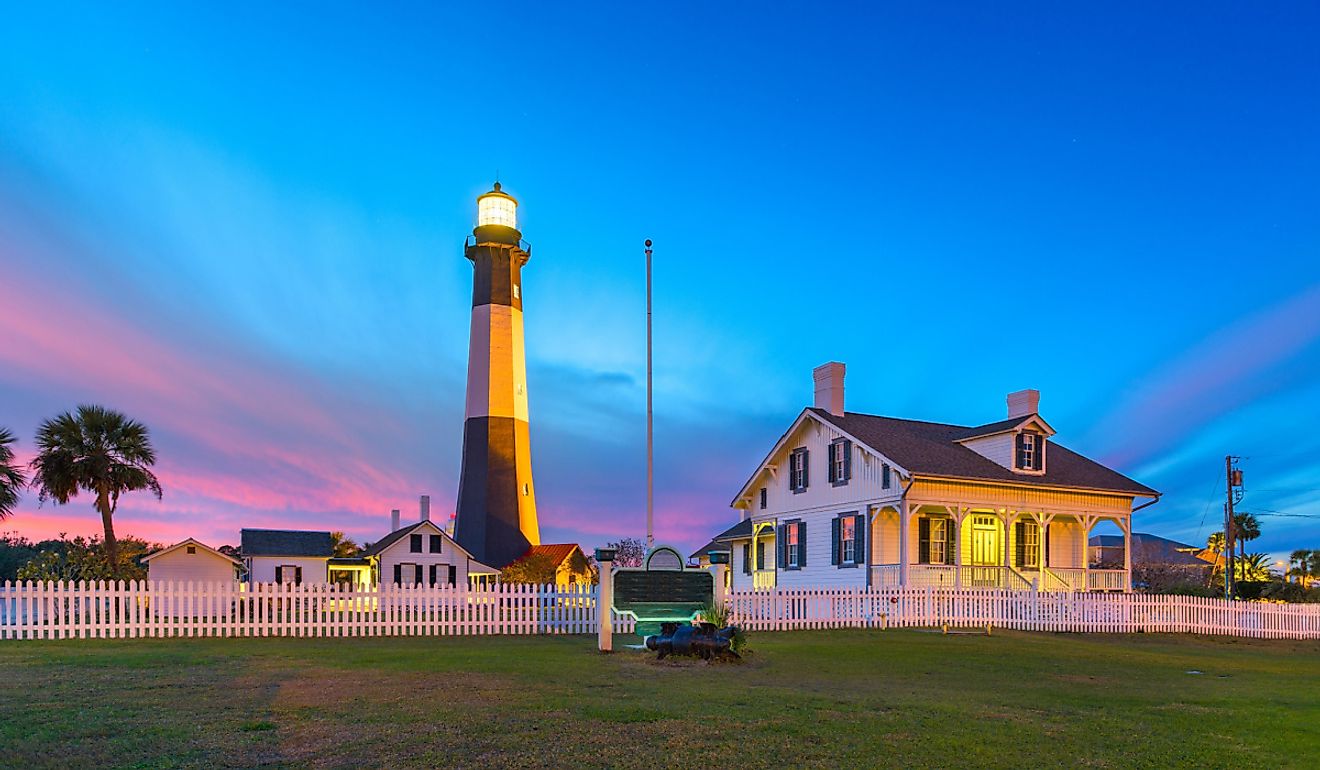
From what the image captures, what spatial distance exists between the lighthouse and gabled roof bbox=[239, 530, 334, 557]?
28.2 feet

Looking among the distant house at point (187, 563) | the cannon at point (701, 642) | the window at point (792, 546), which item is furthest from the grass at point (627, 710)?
the distant house at point (187, 563)

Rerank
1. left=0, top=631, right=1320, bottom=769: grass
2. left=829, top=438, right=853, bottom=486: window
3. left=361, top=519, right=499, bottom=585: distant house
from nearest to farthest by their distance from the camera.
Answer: left=0, top=631, right=1320, bottom=769: grass
left=829, top=438, right=853, bottom=486: window
left=361, top=519, right=499, bottom=585: distant house

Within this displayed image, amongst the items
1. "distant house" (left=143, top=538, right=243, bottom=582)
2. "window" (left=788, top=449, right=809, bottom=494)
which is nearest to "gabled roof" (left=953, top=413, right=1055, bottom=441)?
"window" (left=788, top=449, right=809, bottom=494)

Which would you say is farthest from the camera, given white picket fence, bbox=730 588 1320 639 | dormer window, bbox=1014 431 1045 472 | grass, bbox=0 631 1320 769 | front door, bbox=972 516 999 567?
front door, bbox=972 516 999 567

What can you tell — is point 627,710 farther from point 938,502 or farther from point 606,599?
point 938,502

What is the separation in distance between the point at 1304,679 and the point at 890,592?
41.4 feet

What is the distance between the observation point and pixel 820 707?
33.0 ft

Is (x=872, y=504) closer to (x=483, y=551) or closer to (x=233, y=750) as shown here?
(x=483, y=551)

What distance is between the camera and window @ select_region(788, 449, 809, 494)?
3666 cm

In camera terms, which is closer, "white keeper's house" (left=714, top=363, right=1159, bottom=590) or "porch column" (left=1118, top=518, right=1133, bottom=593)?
"white keeper's house" (left=714, top=363, right=1159, bottom=590)

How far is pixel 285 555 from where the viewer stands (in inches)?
2005

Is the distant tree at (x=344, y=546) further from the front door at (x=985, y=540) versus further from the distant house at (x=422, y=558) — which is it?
the front door at (x=985, y=540)

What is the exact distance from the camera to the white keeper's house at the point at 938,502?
3200 cm

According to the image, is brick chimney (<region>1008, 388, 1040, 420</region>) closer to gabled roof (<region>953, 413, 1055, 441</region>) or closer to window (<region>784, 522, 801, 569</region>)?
gabled roof (<region>953, 413, 1055, 441</region>)
